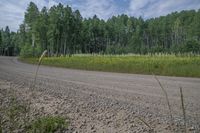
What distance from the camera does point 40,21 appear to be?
67.4 m

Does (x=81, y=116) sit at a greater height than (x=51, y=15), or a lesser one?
lesser

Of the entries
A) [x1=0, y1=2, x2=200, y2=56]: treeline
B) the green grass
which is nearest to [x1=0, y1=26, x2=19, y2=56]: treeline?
[x1=0, y1=2, x2=200, y2=56]: treeline

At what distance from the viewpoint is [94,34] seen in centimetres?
11088

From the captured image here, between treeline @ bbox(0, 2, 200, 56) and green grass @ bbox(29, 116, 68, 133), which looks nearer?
green grass @ bbox(29, 116, 68, 133)

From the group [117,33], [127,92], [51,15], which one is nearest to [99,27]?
[117,33]

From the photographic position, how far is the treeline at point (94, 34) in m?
68.4

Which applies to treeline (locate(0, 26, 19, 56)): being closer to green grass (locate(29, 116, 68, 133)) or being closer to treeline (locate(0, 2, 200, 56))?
treeline (locate(0, 2, 200, 56))

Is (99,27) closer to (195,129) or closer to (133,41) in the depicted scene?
(133,41)

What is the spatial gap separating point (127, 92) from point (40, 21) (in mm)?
59876

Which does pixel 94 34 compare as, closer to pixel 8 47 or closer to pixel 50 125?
pixel 8 47

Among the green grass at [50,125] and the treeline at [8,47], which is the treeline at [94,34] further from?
the green grass at [50,125]

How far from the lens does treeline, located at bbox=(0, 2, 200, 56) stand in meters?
68.4

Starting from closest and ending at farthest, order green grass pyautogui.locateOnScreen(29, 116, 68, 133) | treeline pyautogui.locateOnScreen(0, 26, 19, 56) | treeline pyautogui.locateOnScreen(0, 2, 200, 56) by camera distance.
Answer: green grass pyautogui.locateOnScreen(29, 116, 68, 133), treeline pyautogui.locateOnScreen(0, 2, 200, 56), treeline pyautogui.locateOnScreen(0, 26, 19, 56)

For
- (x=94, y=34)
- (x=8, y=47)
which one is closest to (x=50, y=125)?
(x=94, y=34)
